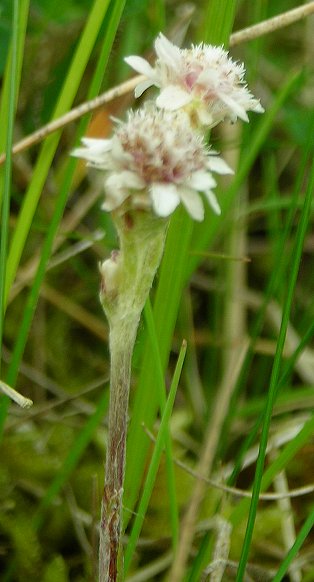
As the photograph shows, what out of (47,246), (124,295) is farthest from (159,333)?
(124,295)

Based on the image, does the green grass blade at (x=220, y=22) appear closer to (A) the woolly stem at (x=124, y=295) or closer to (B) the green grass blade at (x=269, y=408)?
(B) the green grass blade at (x=269, y=408)

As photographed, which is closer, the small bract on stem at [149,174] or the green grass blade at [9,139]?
the small bract on stem at [149,174]

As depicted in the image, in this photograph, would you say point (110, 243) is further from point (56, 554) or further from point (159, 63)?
point (159, 63)

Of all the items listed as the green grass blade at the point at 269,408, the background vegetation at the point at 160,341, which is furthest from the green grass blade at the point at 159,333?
the green grass blade at the point at 269,408

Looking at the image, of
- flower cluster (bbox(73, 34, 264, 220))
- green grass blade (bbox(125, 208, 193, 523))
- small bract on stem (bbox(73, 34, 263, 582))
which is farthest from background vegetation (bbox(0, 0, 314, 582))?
flower cluster (bbox(73, 34, 264, 220))

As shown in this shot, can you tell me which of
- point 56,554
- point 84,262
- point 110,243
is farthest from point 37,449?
point 84,262

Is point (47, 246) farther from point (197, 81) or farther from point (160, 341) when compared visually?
point (197, 81)
